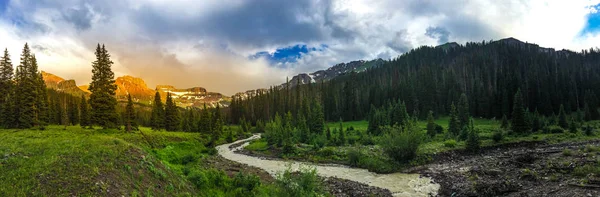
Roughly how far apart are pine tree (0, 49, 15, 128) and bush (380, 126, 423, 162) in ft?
221

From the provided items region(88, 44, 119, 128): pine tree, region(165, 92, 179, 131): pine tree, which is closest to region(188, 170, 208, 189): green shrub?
region(88, 44, 119, 128): pine tree

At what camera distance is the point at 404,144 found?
122 feet

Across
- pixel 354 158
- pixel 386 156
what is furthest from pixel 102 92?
pixel 386 156

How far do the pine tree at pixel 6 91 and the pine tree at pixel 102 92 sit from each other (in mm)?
17947

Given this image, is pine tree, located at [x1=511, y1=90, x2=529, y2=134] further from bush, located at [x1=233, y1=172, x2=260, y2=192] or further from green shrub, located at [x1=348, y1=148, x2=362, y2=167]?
bush, located at [x1=233, y1=172, x2=260, y2=192]

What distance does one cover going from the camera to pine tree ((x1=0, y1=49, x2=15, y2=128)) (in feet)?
188

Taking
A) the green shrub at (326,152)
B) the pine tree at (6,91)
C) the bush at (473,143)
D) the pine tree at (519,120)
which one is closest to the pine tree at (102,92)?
the pine tree at (6,91)

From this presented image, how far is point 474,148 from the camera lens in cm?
4144

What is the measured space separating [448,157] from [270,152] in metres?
31.9

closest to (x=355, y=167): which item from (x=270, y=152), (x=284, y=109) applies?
(x=270, y=152)

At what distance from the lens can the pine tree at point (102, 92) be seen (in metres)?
53.3

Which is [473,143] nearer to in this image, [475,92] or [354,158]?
[354,158]

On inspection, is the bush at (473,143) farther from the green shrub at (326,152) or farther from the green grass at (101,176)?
the green grass at (101,176)

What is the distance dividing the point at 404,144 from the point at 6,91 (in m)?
82.0
